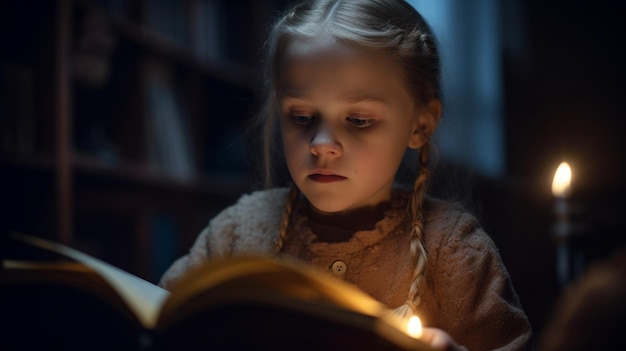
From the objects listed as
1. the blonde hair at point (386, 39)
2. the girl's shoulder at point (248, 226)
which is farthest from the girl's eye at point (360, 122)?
the girl's shoulder at point (248, 226)

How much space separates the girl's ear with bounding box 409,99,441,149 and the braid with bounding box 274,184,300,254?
0.21 m

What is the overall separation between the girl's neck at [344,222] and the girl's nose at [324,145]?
0.48 ft

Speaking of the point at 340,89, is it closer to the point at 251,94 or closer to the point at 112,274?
the point at 112,274

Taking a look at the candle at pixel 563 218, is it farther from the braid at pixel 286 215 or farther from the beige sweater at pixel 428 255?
the braid at pixel 286 215

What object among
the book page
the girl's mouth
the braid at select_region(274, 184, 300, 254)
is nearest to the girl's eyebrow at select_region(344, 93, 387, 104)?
the girl's mouth

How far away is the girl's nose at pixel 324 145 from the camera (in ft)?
3.20

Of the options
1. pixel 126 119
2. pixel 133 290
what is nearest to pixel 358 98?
pixel 133 290

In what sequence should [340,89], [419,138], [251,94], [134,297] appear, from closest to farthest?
1. [134,297]
2. [340,89]
3. [419,138]
4. [251,94]

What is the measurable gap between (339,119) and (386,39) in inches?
5.9

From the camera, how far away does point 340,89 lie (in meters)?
0.98

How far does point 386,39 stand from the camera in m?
1.04

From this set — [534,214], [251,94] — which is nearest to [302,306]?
[251,94]

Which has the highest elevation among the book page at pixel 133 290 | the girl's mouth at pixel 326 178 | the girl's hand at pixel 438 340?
the girl's mouth at pixel 326 178

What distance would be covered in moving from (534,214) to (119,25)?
7.34 feet
